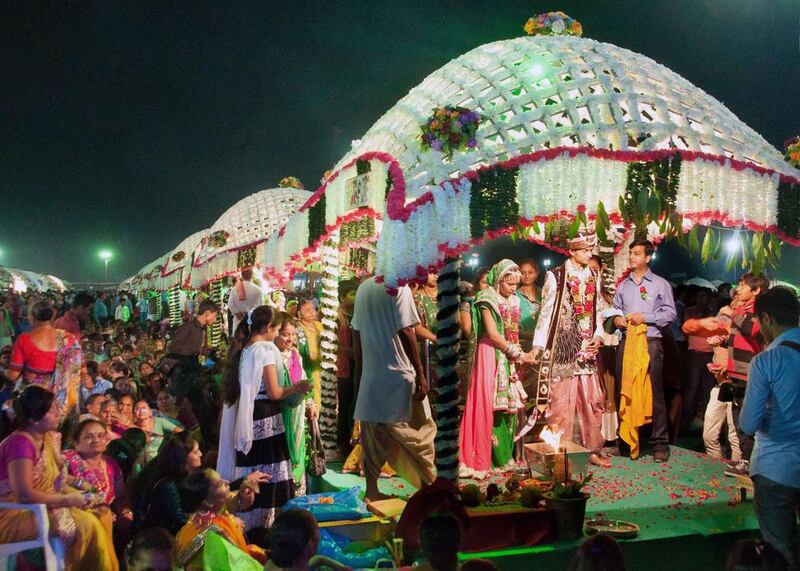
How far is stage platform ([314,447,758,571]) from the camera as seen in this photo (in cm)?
475

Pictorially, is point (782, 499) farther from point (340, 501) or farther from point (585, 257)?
point (585, 257)

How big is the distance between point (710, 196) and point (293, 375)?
159 inches

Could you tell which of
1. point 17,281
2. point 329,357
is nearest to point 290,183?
point 329,357

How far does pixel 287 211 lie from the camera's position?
46.1 ft

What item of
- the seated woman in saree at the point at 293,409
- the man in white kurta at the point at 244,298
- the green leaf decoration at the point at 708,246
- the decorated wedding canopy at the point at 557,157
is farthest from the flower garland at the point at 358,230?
the green leaf decoration at the point at 708,246

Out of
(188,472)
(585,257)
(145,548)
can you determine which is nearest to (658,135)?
(585,257)

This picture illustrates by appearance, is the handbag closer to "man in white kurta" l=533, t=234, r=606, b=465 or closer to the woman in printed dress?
the woman in printed dress

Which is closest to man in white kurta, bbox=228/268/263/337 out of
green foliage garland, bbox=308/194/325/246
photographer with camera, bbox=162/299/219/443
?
photographer with camera, bbox=162/299/219/443

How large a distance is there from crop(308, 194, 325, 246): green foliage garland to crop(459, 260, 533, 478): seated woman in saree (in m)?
1.89

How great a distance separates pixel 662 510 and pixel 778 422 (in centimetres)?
202

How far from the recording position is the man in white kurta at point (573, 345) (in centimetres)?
702

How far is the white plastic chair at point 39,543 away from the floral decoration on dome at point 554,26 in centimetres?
637

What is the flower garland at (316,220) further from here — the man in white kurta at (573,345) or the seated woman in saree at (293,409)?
the man in white kurta at (573,345)

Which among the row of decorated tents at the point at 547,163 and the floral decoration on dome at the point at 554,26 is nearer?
the row of decorated tents at the point at 547,163
